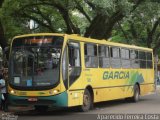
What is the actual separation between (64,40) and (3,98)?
3.46 meters

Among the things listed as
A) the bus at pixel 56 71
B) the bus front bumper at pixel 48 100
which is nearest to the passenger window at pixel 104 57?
the bus at pixel 56 71

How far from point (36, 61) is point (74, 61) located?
1.52m

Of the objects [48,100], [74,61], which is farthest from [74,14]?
[48,100]

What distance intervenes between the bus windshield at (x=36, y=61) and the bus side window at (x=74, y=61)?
63cm

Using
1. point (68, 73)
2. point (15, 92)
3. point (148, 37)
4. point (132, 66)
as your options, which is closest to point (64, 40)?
point (68, 73)

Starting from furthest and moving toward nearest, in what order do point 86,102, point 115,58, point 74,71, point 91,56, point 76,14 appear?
1. point 76,14
2. point 115,58
3. point 91,56
4. point 86,102
5. point 74,71

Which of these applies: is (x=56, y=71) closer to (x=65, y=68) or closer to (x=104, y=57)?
(x=65, y=68)

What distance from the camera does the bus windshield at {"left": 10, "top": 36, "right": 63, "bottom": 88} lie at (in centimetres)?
1756

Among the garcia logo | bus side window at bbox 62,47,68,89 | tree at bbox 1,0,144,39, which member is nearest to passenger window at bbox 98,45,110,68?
the garcia logo

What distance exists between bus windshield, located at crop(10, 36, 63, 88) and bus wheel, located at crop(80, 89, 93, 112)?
229 centimetres

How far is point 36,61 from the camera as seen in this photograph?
17859 millimetres

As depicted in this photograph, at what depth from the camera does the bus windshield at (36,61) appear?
57.6ft

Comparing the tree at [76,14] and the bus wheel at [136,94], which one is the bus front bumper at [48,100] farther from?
the bus wheel at [136,94]

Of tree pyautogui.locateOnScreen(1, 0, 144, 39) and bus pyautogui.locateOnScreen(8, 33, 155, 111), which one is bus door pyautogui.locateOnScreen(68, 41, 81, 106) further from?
tree pyautogui.locateOnScreen(1, 0, 144, 39)
